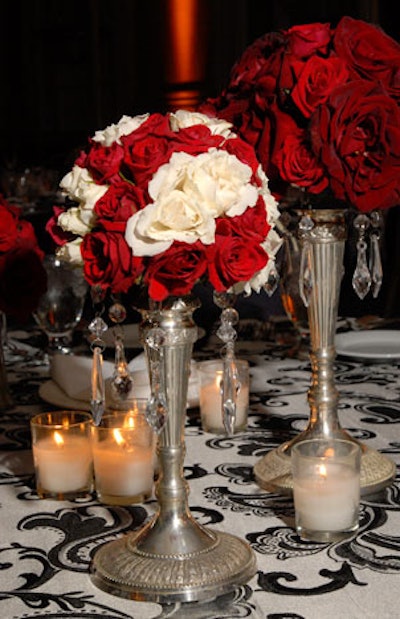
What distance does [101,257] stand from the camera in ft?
3.51

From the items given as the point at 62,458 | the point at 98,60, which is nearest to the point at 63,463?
the point at 62,458

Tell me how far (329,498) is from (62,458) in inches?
15.2

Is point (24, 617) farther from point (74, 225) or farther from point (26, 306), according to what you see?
point (26, 306)

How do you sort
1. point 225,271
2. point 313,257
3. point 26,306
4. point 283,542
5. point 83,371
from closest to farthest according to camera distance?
point 225,271 < point 283,542 < point 313,257 < point 26,306 < point 83,371

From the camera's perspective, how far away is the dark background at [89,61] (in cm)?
743

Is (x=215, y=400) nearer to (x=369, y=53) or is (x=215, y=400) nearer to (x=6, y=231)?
(x=6, y=231)

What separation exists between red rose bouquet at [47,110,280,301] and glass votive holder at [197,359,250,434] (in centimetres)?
68

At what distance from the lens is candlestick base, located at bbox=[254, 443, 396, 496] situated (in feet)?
4.75

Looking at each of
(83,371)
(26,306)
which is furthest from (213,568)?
(83,371)

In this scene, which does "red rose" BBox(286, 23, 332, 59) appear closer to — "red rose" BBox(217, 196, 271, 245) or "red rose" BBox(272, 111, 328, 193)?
"red rose" BBox(272, 111, 328, 193)

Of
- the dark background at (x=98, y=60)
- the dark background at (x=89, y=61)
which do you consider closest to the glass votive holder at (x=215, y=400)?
the dark background at (x=98, y=60)

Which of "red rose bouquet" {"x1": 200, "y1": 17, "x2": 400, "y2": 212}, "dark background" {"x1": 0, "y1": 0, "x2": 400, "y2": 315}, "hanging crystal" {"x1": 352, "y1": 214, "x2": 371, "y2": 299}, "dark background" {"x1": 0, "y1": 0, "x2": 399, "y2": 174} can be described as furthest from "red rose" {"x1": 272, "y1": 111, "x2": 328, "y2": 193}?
"dark background" {"x1": 0, "y1": 0, "x2": 399, "y2": 174}

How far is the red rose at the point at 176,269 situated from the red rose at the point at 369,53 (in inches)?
17.1

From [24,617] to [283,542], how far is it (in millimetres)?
323
